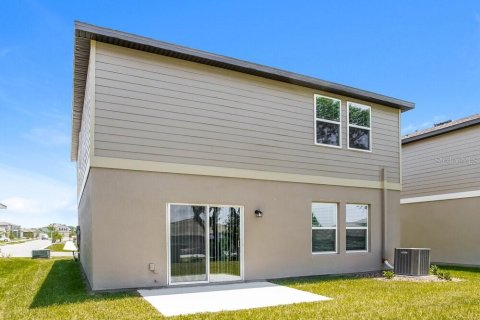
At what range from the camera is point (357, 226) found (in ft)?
36.5

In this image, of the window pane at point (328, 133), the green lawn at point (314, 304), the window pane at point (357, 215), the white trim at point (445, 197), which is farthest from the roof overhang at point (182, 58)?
the green lawn at point (314, 304)

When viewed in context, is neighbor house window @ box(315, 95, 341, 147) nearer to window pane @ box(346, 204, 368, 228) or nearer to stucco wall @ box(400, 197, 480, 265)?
window pane @ box(346, 204, 368, 228)

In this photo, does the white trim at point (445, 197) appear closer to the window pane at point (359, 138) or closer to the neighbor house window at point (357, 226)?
the neighbor house window at point (357, 226)

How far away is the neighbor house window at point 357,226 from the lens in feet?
36.0

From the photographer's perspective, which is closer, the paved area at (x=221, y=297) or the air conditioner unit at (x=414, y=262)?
the paved area at (x=221, y=297)

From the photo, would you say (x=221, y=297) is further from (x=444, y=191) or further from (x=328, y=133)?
(x=444, y=191)

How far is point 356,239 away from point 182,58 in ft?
23.6

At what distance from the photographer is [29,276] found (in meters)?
10.8

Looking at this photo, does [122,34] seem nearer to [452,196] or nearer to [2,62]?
[2,62]

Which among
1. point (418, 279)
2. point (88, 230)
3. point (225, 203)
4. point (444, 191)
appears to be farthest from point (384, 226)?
point (88, 230)

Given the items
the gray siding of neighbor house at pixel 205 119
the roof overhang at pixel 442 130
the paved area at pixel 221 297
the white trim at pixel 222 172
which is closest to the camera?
the paved area at pixel 221 297

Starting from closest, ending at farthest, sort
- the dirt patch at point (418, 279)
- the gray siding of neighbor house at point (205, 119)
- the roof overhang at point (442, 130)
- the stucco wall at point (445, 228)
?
1. the gray siding of neighbor house at point (205, 119)
2. the dirt patch at point (418, 279)
3. the roof overhang at point (442, 130)
4. the stucco wall at point (445, 228)

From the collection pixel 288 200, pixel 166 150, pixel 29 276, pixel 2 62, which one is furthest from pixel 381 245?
pixel 2 62

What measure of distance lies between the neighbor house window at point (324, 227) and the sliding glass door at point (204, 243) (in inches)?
97.3
